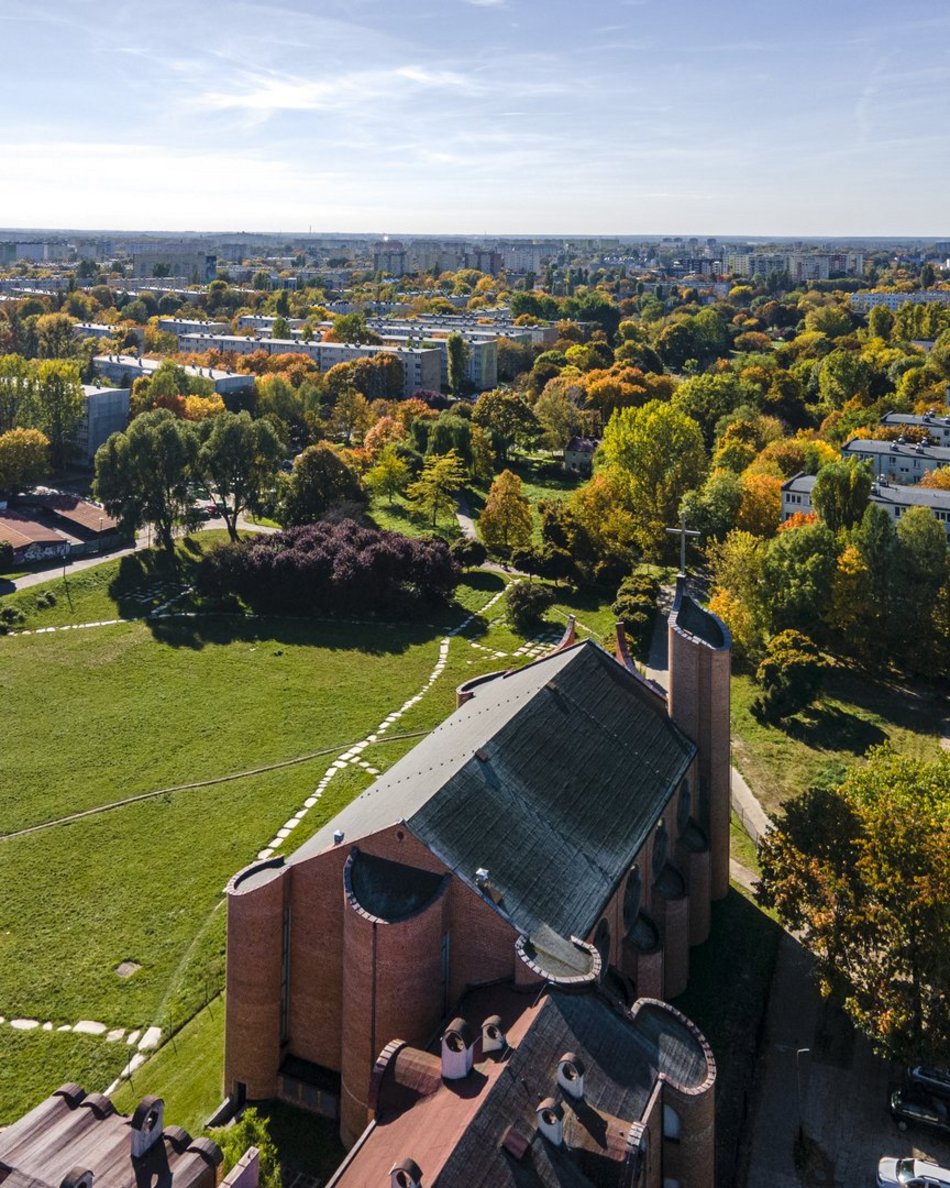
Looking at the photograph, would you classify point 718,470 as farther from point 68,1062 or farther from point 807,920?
point 68,1062

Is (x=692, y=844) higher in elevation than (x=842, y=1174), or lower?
higher

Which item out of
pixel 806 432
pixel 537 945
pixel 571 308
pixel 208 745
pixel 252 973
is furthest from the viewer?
pixel 571 308

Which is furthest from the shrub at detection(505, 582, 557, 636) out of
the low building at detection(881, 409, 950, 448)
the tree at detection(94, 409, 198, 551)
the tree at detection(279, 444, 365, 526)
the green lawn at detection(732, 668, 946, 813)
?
the low building at detection(881, 409, 950, 448)

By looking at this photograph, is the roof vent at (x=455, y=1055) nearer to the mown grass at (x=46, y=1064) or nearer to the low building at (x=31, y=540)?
the mown grass at (x=46, y=1064)

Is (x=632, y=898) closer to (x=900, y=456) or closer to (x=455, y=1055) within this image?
(x=455, y=1055)

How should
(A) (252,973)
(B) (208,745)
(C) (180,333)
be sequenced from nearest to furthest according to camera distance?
(A) (252,973)
(B) (208,745)
(C) (180,333)

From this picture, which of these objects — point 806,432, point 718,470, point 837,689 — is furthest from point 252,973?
point 806,432

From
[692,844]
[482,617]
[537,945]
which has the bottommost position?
[482,617]

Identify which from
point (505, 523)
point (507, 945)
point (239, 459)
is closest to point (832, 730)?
point (507, 945)
